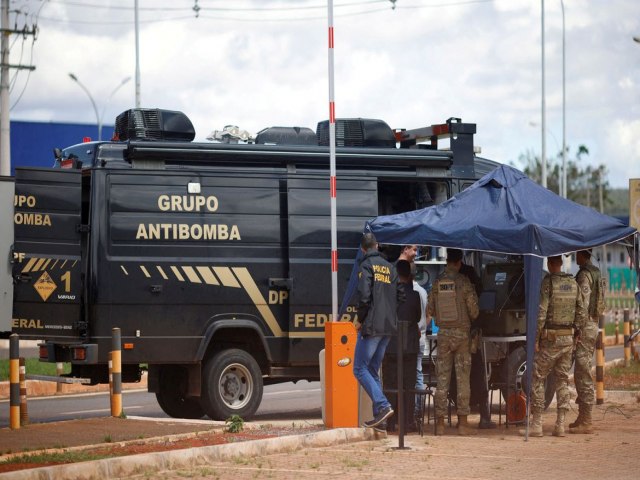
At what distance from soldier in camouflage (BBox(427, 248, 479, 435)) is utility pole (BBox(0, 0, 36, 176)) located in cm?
1918

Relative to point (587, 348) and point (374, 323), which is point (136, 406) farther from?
point (587, 348)

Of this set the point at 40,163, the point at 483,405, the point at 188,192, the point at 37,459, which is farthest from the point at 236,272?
the point at 40,163

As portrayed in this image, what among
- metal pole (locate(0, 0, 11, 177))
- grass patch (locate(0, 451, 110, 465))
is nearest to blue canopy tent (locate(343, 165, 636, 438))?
grass patch (locate(0, 451, 110, 465))

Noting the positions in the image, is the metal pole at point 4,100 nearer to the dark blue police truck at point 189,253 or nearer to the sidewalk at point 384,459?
the dark blue police truck at point 189,253

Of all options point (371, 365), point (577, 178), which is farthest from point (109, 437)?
point (577, 178)

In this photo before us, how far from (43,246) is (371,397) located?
4374 mm

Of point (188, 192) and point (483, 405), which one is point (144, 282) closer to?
point (188, 192)

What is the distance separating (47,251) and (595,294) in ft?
20.7

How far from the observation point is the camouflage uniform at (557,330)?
14039mm

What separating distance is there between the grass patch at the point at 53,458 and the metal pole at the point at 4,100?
2136 centimetres

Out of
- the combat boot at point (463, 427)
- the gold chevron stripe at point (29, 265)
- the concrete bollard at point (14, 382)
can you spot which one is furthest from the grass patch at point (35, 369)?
the combat boot at point (463, 427)

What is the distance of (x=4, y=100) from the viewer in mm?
33281

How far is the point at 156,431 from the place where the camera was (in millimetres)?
12781

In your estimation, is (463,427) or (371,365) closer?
(371,365)
